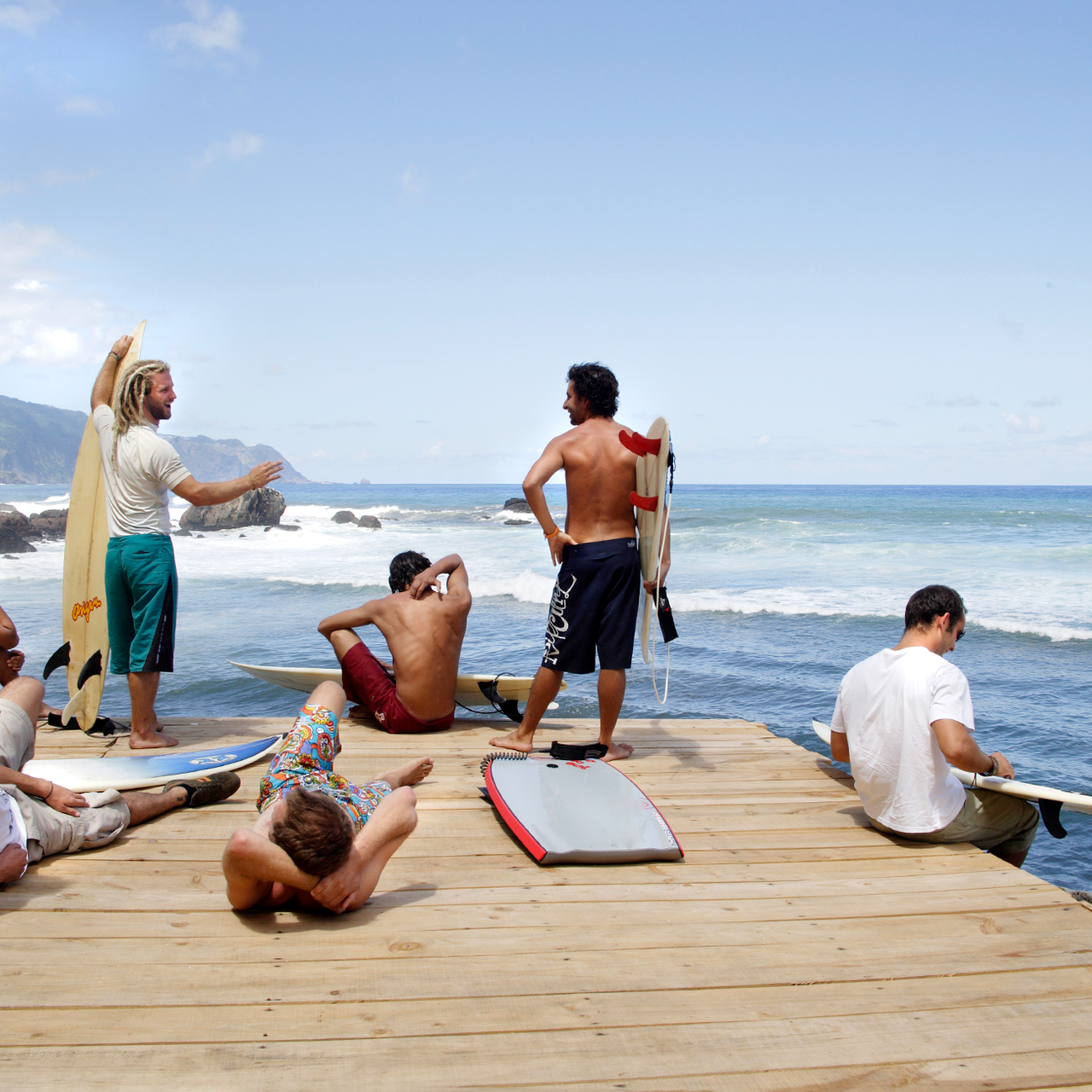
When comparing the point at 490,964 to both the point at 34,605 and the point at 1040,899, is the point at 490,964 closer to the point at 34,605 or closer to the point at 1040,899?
the point at 1040,899

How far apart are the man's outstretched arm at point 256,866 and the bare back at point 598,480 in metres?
2.39

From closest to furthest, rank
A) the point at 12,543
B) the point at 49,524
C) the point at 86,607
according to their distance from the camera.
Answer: the point at 86,607 < the point at 12,543 < the point at 49,524

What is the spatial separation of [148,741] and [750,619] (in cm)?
954

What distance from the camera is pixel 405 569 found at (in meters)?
5.30

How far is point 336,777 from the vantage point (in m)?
3.04

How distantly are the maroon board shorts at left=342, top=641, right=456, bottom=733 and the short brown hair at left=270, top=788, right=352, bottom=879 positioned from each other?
8.48 feet

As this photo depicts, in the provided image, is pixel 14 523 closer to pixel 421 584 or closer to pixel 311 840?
pixel 421 584

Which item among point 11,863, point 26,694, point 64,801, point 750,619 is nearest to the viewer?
point 11,863

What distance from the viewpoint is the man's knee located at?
3238 mm

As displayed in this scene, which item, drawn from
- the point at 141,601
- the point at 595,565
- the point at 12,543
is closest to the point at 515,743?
the point at 595,565

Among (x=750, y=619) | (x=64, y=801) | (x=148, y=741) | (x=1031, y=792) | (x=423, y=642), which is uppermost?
(x=423, y=642)

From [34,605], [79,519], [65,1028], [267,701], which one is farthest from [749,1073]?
[34,605]

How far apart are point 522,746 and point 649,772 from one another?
0.69 meters

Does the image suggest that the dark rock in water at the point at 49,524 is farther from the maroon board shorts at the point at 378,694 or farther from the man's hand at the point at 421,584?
the man's hand at the point at 421,584
